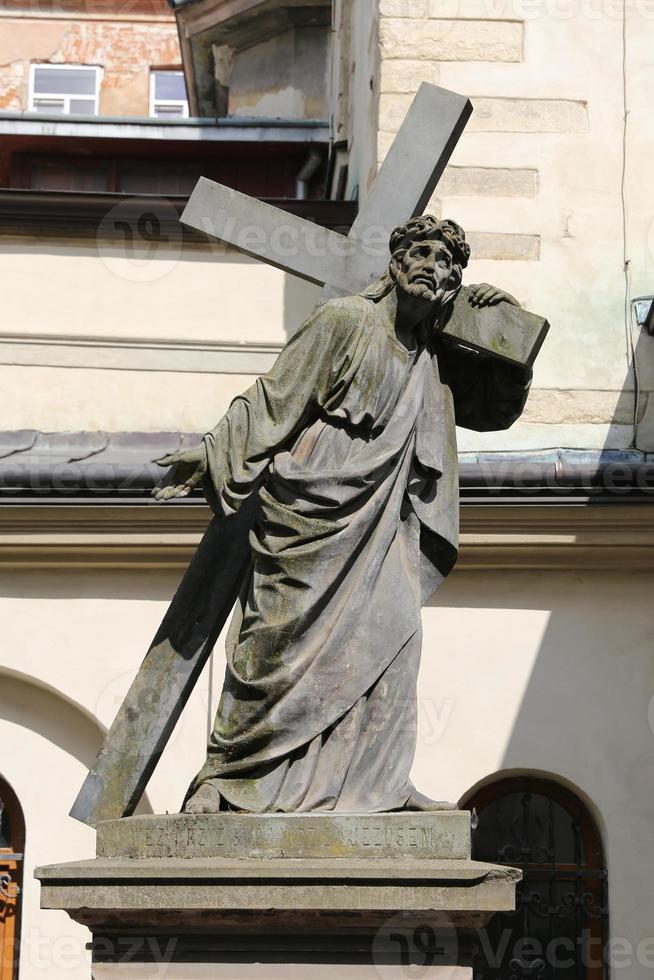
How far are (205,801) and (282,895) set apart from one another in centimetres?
37

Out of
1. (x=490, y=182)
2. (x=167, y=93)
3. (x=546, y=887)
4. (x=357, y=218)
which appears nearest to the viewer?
(x=357, y=218)

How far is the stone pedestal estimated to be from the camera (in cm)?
425

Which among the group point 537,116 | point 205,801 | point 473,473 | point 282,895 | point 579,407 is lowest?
point 282,895

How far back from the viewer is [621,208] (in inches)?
406

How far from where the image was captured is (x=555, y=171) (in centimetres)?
1039

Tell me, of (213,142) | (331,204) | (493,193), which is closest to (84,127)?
(213,142)

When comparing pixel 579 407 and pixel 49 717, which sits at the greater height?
pixel 579 407

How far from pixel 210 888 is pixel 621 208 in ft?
22.2

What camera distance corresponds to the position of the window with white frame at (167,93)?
62.1 ft

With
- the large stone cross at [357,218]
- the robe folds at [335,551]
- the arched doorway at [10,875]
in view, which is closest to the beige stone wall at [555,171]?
the arched doorway at [10,875]

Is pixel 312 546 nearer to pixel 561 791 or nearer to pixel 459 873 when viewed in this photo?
pixel 459 873

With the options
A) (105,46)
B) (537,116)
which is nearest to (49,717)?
(537,116)

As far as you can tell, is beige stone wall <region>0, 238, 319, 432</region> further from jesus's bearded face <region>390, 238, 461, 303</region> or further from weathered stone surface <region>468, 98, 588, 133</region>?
jesus's bearded face <region>390, 238, 461, 303</region>

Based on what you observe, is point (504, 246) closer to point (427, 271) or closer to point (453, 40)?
point (453, 40)
